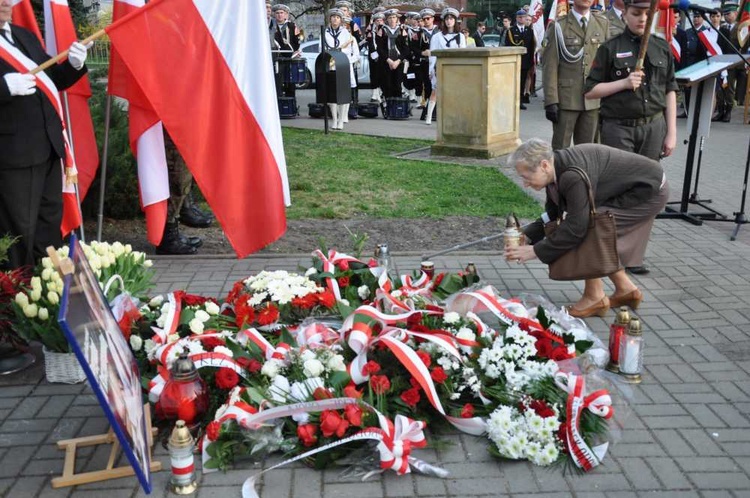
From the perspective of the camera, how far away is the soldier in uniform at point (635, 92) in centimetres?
632

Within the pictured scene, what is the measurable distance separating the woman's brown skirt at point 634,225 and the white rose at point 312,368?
2.32m

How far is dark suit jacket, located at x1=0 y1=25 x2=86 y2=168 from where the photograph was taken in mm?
4988

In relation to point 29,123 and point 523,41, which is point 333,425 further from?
point 523,41

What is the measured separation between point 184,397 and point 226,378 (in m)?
0.24

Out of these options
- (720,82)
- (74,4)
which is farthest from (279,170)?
(720,82)

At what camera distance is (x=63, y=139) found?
5.24 m

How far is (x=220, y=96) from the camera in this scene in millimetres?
5203

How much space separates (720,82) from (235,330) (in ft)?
46.9

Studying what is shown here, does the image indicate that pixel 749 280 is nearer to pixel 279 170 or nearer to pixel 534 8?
pixel 279 170

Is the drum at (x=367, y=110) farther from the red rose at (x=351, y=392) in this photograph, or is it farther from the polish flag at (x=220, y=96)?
the red rose at (x=351, y=392)

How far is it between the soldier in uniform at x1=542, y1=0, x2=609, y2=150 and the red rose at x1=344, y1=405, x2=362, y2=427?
5077mm

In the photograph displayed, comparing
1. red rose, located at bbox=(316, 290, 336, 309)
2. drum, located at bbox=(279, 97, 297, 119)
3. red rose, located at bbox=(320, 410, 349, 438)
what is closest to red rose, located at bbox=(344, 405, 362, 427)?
red rose, located at bbox=(320, 410, 349, 438)

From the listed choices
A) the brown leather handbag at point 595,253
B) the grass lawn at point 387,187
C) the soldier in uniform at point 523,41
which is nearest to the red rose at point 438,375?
the brown leather handbag at point 595,253

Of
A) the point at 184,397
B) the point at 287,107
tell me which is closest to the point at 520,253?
the point at 184,397
